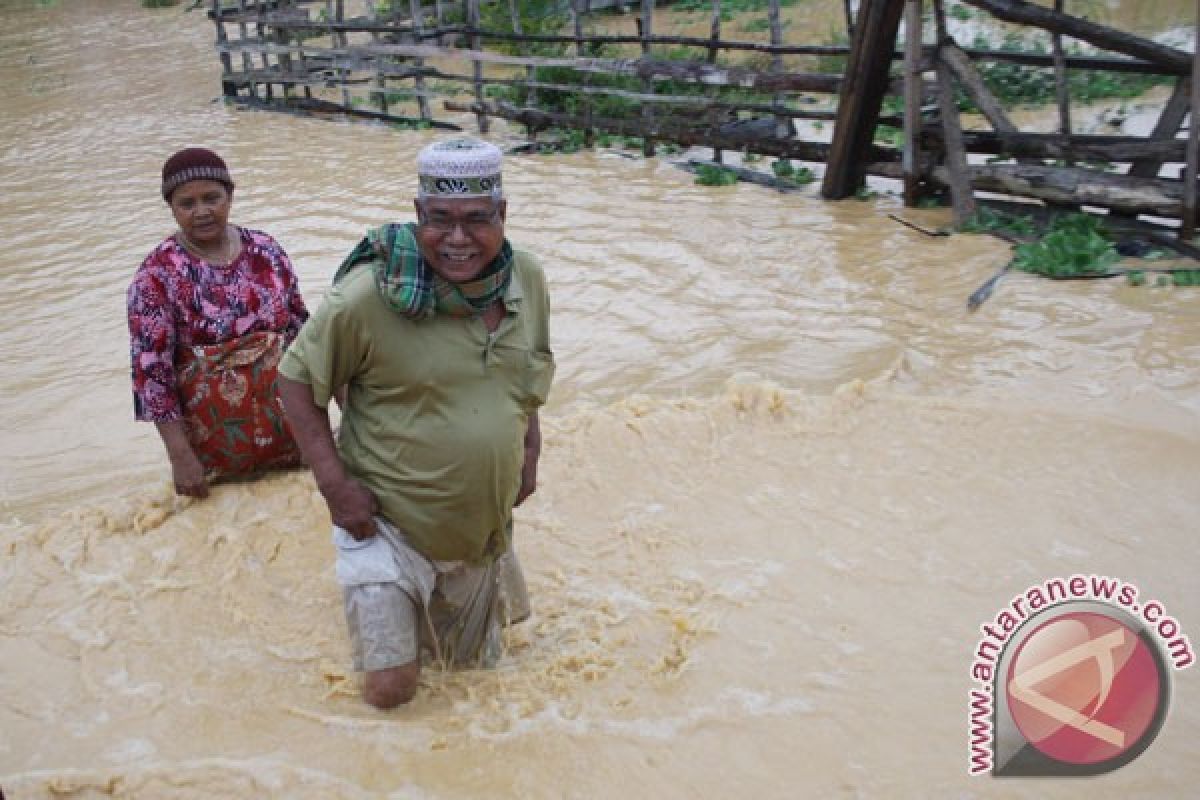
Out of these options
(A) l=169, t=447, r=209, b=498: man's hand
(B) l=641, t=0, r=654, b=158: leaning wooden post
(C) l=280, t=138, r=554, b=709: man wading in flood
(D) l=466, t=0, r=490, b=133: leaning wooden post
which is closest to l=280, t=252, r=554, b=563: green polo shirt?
(C) l=280, t=138, r=554, b=709: man wading in flood

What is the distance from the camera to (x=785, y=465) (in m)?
4.38

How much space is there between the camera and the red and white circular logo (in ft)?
8.11

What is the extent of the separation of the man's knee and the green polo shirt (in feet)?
1.03

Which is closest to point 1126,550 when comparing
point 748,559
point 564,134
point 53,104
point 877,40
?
point 748,559

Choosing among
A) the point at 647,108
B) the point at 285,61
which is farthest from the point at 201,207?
the point at 285,61

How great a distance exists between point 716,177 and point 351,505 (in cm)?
660

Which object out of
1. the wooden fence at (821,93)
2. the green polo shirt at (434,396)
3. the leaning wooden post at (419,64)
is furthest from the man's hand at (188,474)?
the leaning wooden post at (419,64)

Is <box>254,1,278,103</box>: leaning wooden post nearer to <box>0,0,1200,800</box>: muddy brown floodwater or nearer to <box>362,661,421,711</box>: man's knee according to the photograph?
<box>0,0,1200,800</box>: muddy brown floodwater

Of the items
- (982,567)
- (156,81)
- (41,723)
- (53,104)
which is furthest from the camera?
(156,81)

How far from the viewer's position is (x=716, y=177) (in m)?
8.73

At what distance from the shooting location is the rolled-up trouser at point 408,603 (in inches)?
107

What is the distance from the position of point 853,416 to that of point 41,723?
327 cm

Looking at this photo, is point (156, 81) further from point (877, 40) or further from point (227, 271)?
point (227, 271)

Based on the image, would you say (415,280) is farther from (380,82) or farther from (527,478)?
(380,82)
